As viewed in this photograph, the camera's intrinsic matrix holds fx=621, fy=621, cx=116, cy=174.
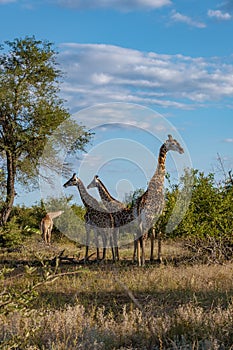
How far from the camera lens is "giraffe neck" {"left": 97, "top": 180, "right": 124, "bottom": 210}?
19.2 metres

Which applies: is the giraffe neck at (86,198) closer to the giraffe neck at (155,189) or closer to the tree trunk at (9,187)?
the giraffe neck at (155,189)

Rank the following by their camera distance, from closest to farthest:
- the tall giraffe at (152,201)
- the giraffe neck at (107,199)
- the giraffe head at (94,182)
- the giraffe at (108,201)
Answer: the tall giraffe at (152,201) → the giraffe at (108,201) → the giraffe neck at (107,199) → the giraffe head at (94,182)

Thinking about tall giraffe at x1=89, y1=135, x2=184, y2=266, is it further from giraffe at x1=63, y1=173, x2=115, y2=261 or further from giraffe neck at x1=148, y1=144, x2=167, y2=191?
giraffe at x1=63, y1=173, x2=115, y2=261

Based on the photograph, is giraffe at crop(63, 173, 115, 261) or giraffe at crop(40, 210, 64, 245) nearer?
giraffe at crop(63, 173, 115, 261)

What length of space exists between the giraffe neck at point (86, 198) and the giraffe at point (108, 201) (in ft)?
0.97

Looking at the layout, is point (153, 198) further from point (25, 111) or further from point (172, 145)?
point (25, 111)

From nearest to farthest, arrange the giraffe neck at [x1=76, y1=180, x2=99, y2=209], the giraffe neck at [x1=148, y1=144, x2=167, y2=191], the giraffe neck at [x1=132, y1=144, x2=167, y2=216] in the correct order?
1. the giraffe neck at [x1=132, y1=144, x2=167, y2=216]
2. the giraffe neck at [x1=148, y1=144, x2=167, y2=191]
3. the giraffe neck at [x1=76, y1=180, x2=99, y2=209]

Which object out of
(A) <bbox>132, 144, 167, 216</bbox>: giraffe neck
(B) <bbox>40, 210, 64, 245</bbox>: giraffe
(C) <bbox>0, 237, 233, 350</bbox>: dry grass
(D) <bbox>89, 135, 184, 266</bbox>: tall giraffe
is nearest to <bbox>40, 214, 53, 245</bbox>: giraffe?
(B) <bbox>40, 210, 64, 245</bbox>: giraffe

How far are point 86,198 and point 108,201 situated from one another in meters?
1.05

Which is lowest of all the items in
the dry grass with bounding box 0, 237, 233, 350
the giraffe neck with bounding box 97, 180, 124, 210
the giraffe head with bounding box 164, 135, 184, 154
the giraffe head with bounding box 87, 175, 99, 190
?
the dry grass with bounding box 0, 237, 233, 350

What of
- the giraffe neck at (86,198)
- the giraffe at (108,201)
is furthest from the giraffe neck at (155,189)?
the giraffe neck at (86,198)

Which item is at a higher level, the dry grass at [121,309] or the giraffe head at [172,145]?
the giraffe head at [172,145]

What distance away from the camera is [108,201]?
63.9ft

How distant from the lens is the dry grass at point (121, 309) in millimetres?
6371
